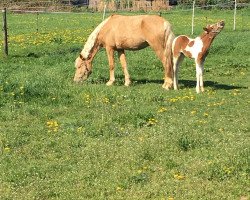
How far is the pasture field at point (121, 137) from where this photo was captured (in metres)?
7.23

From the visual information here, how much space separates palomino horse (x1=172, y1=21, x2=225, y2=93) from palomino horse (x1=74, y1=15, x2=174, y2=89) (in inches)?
9.9

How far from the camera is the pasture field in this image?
7227 mm

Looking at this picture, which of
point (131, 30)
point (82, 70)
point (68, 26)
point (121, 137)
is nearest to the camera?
point (121, 137)

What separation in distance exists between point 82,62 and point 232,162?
859 centimetres

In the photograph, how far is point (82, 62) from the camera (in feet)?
51.4

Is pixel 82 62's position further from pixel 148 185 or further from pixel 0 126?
pixel 148 185

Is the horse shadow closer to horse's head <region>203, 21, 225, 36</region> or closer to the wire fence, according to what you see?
horse's head <region>203, 21, 225, 36</region>

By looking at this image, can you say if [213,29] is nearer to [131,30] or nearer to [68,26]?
[131,30]

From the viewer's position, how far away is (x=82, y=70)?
15516 mm

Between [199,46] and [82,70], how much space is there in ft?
11.3

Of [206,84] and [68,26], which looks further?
[68,26]

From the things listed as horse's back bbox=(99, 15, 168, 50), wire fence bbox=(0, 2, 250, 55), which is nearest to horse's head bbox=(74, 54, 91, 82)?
horse's back bbox=(99, 15, 168, 50)

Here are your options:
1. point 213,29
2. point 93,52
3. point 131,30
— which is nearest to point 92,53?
point 93,52

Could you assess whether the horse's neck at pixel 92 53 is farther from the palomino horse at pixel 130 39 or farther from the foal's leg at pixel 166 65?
the foal's leg at pixel 166 65
